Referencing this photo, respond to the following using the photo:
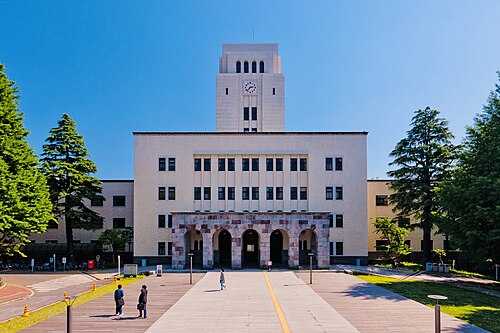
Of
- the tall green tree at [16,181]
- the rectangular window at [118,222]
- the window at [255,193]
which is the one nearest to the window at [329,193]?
the window at [255,193]

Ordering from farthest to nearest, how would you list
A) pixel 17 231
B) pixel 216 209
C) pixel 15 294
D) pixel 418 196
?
pixel 216 209
pixel 418 196
pixel 17 231
pixel 15 294

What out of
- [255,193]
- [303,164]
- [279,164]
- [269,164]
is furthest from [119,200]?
[303,164]

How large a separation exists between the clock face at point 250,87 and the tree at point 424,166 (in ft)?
87.6

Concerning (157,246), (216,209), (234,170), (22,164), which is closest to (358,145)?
(234,170)

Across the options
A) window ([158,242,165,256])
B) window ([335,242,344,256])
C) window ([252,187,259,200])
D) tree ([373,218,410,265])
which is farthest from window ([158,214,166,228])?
tree ([373,218,410,265])

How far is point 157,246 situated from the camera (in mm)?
46469

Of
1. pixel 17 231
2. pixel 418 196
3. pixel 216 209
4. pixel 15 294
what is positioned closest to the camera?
pixel 15 294

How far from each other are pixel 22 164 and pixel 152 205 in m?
16.7

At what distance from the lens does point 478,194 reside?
28219mm

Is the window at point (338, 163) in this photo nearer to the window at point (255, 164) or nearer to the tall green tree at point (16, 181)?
the window at point (255, 164)

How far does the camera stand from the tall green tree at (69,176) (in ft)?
143

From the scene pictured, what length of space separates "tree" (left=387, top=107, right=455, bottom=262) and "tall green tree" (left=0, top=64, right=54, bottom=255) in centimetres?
3486

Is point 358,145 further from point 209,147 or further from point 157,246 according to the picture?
point 157,246

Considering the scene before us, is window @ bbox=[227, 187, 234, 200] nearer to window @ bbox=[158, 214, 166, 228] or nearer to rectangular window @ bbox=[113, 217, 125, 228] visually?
window @ bbox=[158, 214, 166, 228]
